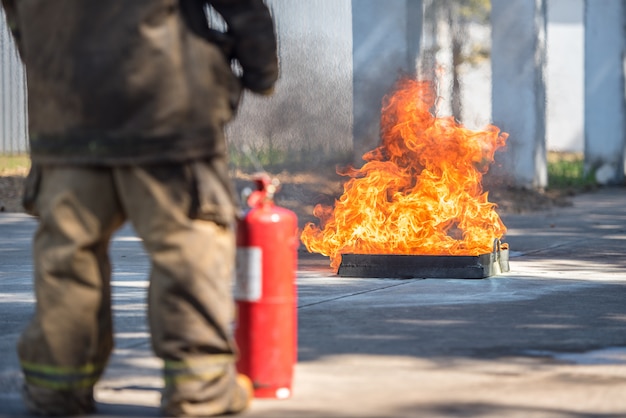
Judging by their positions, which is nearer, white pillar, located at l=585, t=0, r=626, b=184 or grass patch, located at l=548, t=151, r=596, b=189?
grass patch, located at l=548, t=151, r=596, b=189

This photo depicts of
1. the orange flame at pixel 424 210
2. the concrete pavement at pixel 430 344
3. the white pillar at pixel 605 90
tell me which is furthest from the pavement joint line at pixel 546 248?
the white pillar at pixel 605 90

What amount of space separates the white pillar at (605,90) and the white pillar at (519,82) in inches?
117

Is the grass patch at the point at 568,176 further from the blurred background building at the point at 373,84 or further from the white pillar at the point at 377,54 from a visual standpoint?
the white pillar at the point at 377,54

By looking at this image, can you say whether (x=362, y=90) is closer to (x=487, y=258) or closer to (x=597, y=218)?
(x=597, y=218)

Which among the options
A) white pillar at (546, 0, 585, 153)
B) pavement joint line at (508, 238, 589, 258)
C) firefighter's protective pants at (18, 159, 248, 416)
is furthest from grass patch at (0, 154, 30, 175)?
white pillar at (546, 0, 585, 153)

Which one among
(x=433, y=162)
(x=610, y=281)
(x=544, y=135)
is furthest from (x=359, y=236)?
(x=544, y=135)

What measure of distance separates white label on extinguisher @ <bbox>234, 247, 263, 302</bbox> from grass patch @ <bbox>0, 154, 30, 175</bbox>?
46.4 feet

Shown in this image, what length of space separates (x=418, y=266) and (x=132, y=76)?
4.62m

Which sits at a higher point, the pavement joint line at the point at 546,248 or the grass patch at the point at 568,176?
the grass patch at the point at 568,176

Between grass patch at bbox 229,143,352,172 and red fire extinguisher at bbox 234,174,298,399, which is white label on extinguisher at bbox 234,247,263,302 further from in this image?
grass patch at bbox 229,143,352,172

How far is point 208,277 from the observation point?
4.31 metres

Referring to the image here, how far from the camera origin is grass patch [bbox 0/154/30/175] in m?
18.5

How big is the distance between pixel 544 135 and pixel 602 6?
11.2 ft

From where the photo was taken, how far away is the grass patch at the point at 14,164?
18.5 meters
